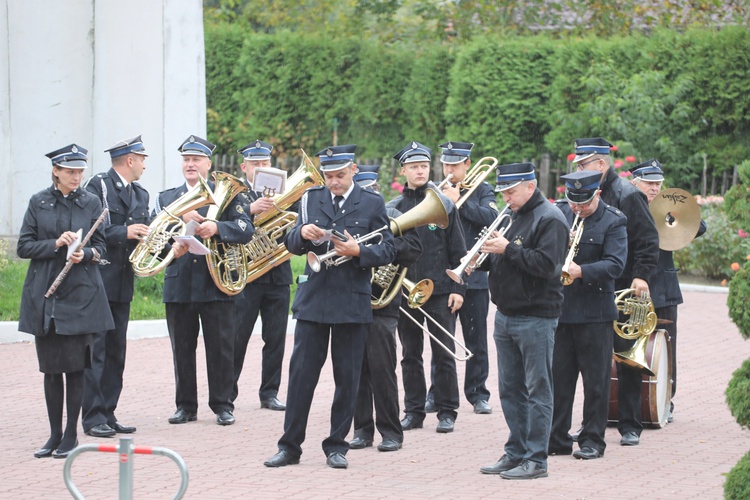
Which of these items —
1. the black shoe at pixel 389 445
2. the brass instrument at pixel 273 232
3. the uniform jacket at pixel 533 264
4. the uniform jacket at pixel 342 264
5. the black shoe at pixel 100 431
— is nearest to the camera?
the uniform jacket at pixel 533 264

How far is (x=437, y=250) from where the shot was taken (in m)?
9.81

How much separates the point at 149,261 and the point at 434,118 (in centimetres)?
1435

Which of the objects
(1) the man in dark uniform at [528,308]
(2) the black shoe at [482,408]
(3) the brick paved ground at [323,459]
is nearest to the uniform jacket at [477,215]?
(2) the black shoe at [482,408]

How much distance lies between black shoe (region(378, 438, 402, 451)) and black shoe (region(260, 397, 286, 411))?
5.45 ft

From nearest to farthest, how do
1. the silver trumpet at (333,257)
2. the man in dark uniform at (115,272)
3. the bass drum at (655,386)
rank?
the silver trumpet at (333,257), the man in dark uniform at (115,272), the bass drum at (655,386)

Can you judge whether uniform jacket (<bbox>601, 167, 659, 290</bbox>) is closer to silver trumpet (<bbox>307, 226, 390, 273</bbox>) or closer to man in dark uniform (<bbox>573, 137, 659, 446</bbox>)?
Answer: man in dark uniform (<bbox>573, 137, 659, 446</bbox>)

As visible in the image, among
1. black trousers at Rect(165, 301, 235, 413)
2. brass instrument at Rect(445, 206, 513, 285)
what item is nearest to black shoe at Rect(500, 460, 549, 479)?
brass instrument at Rect(445, 206, 513, 285)

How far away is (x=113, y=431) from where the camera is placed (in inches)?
361

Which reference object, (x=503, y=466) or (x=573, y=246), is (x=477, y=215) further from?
(x=503, y=466)

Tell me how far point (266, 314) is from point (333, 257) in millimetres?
2487

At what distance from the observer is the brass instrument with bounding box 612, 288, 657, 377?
9.32 meters

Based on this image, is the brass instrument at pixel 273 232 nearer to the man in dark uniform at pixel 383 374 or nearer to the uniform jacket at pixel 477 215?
the uniform jacket at pixel 477 215

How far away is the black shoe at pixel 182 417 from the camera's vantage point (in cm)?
977

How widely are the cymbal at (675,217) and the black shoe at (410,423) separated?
2.40 metres
